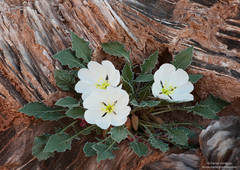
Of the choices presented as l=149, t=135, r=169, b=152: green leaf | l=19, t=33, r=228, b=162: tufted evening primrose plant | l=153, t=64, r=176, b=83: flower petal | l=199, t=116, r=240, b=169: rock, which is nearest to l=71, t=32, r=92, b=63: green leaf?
l=19, t=33, r=228, b=162: tufted evening primrose plant

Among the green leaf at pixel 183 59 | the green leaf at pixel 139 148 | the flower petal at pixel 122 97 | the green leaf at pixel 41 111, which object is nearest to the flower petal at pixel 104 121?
the flower petal at pixel 122 97

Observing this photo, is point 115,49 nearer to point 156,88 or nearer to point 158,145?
point 156,88

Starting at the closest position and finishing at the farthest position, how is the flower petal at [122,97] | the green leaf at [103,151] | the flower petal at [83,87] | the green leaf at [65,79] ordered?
the flower petal at [122,97]
the green leaf at [103,151]
the flower petal at [83,87]
the green leaf at [65,79]

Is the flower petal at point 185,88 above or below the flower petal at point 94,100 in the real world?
below

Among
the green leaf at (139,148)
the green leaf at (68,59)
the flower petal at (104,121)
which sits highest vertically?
the green leaf at (68,59)

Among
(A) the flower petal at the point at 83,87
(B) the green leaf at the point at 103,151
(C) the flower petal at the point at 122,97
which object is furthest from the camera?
(A) the flower petal at the point at 83,87

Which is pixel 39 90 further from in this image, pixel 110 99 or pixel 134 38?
pixel 134 38

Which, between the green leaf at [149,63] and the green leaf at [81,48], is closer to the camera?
the green leaf at [81,48]

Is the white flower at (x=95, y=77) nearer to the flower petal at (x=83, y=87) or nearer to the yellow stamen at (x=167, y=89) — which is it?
the flower petal at (x=83, y=87)
